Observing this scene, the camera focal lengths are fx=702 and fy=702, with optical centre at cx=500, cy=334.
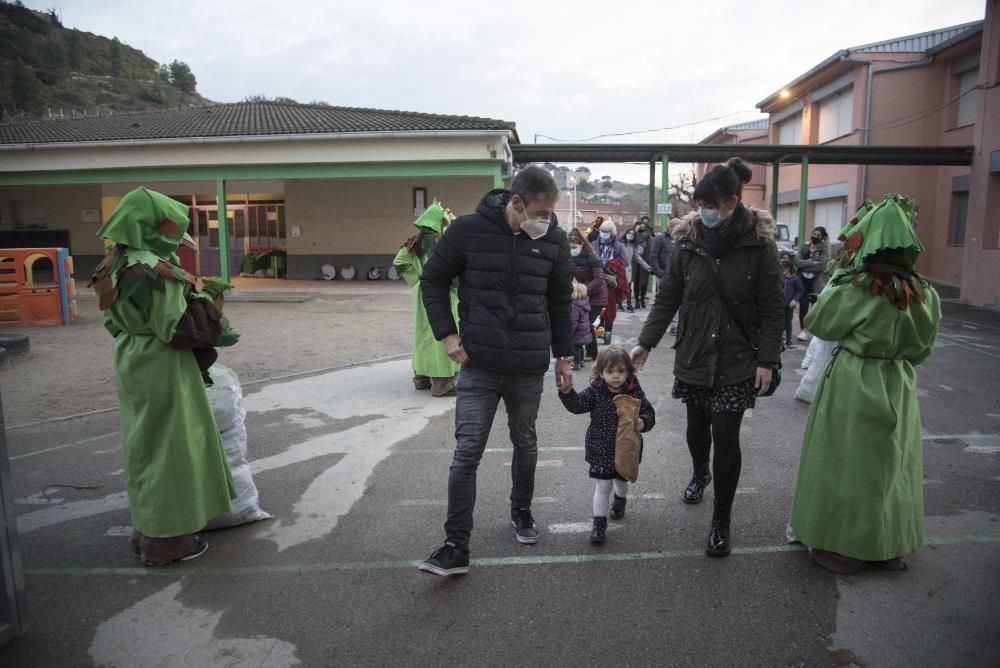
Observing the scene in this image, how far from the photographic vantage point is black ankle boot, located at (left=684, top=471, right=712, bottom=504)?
4.29 meters

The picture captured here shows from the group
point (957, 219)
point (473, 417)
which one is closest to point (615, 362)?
point (473, 417)

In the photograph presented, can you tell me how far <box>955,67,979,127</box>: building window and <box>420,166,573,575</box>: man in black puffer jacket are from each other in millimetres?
22886

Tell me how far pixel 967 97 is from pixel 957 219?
12.5 ft

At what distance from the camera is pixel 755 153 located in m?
20.0

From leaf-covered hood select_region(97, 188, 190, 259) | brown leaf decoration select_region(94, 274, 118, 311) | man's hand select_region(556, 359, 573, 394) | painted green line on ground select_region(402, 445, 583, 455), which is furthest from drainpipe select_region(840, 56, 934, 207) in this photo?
brown leaf decoration select_region(94, 274, 118, 311)

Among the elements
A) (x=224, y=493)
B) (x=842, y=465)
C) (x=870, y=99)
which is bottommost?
(x=224, y=493)

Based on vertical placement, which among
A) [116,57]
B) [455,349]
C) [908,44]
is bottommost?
[455,349]

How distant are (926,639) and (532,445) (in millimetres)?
1872

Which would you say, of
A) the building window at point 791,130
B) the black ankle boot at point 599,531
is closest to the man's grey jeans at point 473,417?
the black ankle boot at point 599,531

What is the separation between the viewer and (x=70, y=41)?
199 ft

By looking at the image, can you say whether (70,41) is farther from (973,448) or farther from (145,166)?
(973,448)

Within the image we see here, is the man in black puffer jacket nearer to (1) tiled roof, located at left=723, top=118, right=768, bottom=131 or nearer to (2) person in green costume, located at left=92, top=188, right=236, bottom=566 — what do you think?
(2) person in green costume, located at left=92, top=188, right=236, bottom=566

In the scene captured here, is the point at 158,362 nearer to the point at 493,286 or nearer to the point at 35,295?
the point at 493,286

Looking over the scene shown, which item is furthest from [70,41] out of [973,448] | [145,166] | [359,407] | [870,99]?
[973,448]
